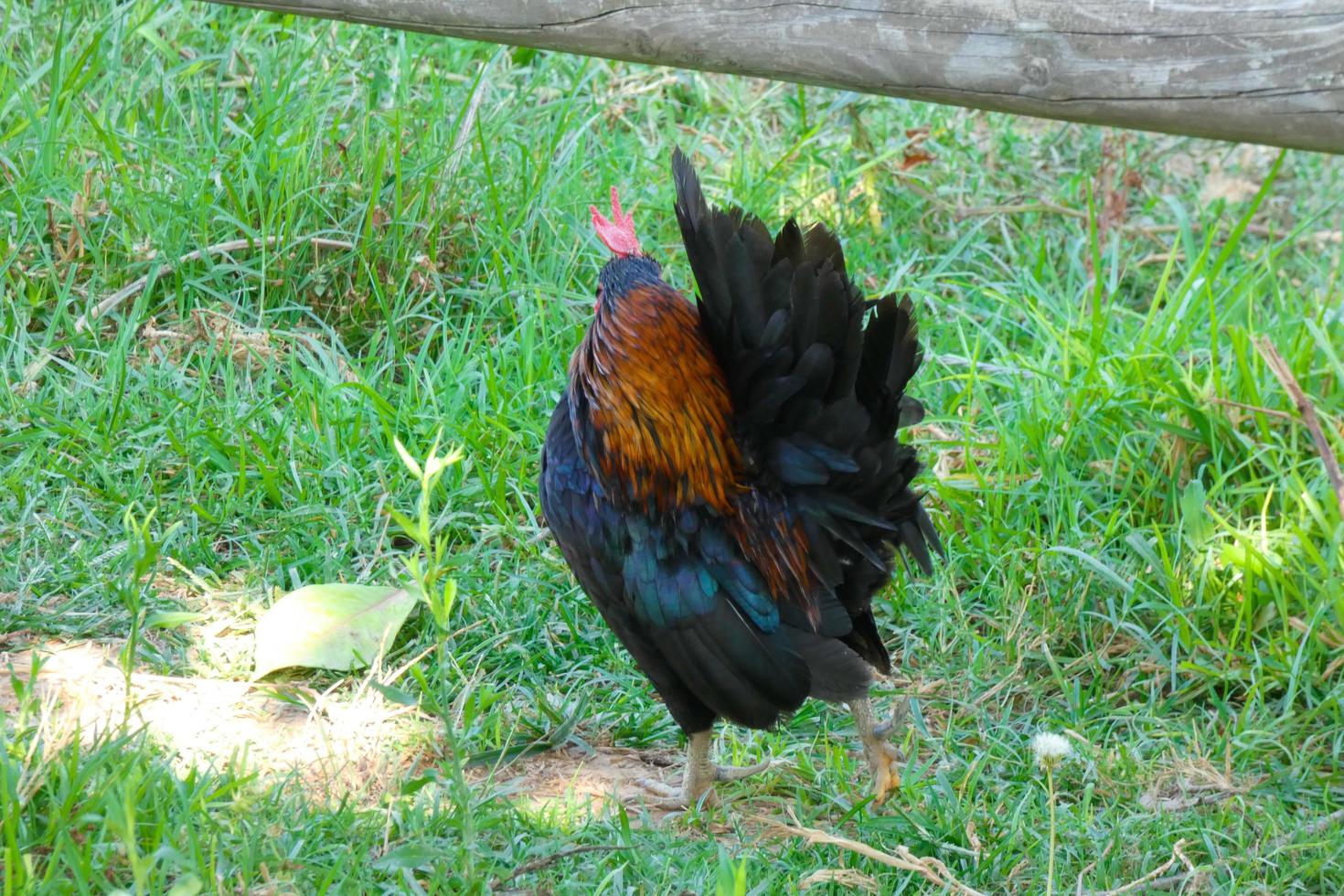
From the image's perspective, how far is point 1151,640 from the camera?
3594 mm

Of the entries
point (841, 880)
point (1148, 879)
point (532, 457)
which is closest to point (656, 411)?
point (841, 880)

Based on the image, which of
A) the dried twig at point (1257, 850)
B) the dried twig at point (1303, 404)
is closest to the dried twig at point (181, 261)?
the dried twig at point (1303, 404)

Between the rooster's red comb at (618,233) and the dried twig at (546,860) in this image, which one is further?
the rooster's red comb at (618,233)

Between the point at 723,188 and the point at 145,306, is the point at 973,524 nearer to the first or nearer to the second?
the point at 723,188

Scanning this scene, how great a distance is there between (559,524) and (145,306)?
1.98m

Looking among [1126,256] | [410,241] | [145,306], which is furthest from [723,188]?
[145,306]

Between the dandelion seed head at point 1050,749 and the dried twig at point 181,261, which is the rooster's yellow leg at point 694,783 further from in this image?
the dried twig at point 181,261

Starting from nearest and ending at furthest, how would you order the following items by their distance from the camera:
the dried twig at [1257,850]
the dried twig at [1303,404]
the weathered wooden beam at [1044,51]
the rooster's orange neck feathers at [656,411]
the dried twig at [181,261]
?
the weathered wooden beam at [1044,51], the dried twig at [1303,404], the dried twig at [1257,850], the rooster's orange neck feathers at [656,411], the dried twig at [181,261]

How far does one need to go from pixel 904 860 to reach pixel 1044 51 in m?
1.57

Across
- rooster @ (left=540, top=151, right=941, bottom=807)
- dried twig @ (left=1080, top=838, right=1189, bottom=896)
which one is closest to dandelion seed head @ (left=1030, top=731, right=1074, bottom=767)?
dried twig @ (left=1080, top=838, right=1189, bottom=896)

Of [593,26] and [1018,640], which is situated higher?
[593,26]

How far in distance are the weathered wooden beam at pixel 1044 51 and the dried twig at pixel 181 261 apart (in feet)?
6.22

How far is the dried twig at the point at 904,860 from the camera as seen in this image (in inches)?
102

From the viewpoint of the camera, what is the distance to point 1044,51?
2.26 metres
